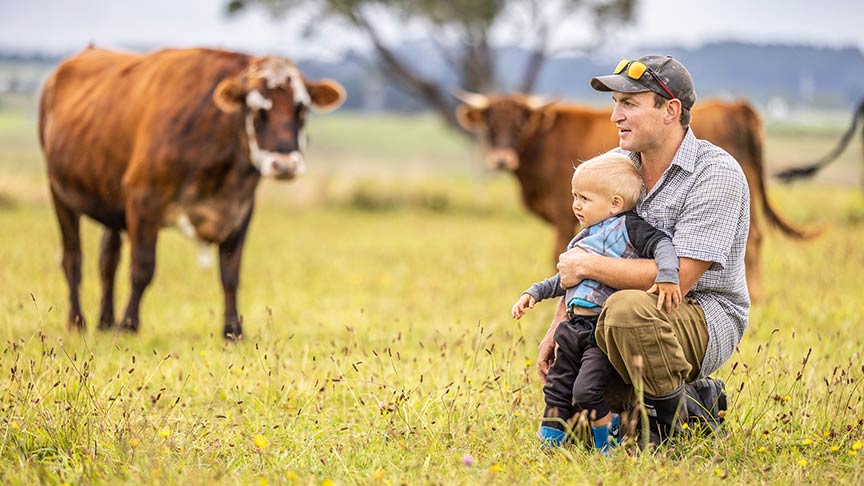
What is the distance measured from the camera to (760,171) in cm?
930

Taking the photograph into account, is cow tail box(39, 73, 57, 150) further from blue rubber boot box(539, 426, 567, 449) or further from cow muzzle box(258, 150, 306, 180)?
blue rubber boot box(539, 426, 567, 449)

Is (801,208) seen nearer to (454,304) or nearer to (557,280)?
(454,304)

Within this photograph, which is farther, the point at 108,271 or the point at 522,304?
the point at 108,271

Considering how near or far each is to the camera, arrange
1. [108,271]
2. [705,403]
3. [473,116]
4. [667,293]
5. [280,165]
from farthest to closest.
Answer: [473,116] → [108,271] → [280,165] → [705,403] → [667,293]

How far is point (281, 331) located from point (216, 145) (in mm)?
1325

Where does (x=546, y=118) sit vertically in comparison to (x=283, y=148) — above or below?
below

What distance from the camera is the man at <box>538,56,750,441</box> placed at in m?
3.85

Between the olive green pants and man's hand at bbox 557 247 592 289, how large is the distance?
0.15 metres

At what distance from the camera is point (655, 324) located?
384 cm

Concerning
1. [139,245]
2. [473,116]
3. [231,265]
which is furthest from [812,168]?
[139,245]

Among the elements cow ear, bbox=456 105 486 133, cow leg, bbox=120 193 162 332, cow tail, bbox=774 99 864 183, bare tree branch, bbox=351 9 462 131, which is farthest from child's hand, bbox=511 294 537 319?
bare tree branch, bbox=351 9 462 131

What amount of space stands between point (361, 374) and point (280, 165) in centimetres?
190

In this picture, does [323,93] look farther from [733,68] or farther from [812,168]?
[733,68]

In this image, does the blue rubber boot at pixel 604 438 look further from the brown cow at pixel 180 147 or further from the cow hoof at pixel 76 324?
the cow hoof at pixel 76 324
